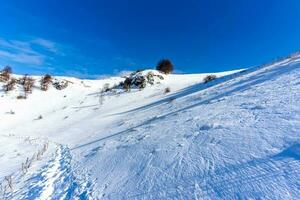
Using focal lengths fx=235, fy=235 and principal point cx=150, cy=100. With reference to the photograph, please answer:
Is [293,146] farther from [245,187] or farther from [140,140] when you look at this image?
[140,140]

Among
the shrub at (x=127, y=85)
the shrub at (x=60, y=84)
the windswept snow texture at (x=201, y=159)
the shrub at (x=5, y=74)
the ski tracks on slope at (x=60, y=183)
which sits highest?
the shrub at (x=5, y=74)

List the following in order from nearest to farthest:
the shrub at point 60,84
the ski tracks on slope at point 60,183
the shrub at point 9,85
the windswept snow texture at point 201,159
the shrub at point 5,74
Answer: the windswept snow texture at point 201,159 < the ski tracks on slope at point 60,183 < the shrub at point 9,85 < the shrub at point 5,74 < the shrub at point 60,84

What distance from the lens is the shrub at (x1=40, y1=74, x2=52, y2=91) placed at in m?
32.8

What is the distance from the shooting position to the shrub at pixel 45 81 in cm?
3281

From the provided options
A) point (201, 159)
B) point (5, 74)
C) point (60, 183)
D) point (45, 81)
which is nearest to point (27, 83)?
point (45, 81)

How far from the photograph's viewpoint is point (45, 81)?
111ft

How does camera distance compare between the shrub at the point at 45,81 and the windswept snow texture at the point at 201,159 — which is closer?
the windswept snow texture at the point at 201,159

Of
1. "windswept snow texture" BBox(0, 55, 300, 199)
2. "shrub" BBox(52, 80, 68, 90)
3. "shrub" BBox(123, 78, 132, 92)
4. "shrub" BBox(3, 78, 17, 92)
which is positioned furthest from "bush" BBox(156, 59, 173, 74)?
"windswept snow texture" BBox(0, 55, 300, 199)

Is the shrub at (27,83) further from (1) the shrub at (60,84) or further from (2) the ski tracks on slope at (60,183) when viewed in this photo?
(2) the ski tracks on slope at (60,183)

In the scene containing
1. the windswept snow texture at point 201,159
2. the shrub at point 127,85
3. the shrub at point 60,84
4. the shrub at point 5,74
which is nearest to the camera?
the windswept snow texture at point 201,159

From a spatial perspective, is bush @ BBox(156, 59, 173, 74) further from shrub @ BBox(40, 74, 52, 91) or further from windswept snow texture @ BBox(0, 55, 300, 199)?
windswept snow texture @ BBox(0, 55, 300, 199)

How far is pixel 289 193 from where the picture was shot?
2.91 metres

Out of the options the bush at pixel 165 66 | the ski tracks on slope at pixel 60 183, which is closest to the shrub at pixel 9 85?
the bush at pixel 165 66

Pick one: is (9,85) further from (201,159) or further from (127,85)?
(201,159)
